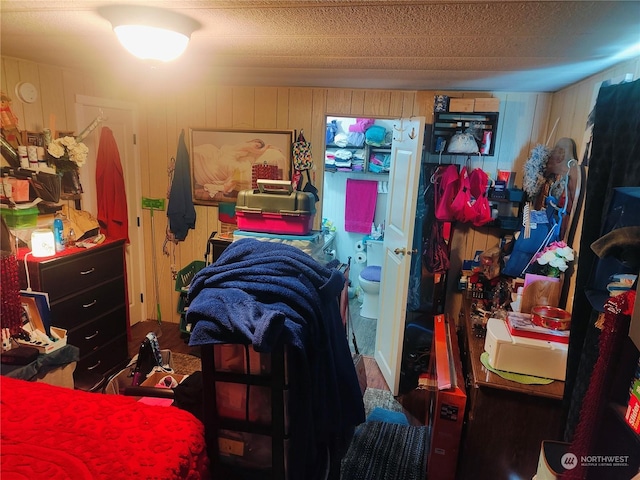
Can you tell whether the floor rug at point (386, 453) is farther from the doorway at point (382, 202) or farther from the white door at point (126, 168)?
the white door at point (126, 168)

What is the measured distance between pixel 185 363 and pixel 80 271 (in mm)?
1083

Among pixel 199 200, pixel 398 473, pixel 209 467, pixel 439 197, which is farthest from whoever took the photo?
pixel 199 200

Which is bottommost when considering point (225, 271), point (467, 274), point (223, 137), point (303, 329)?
point (467, 274)

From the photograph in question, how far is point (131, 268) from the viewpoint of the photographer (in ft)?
12.1

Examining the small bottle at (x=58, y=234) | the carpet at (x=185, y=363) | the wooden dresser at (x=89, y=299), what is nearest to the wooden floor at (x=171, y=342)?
the carpet at (x=185, y=363)

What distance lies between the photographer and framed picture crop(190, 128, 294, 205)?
3.31 meters

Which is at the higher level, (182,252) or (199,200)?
(199,200)

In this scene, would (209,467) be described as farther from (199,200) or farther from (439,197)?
(199,200)

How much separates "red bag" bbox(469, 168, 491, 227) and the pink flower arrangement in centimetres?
62

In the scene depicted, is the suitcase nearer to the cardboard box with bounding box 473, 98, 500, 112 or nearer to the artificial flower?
the artificial flower

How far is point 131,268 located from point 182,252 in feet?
1.59

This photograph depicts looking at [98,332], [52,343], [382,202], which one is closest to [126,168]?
[98,332]

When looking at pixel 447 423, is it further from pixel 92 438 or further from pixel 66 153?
pixel 66 153

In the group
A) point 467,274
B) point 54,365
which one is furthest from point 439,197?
point 54,365
